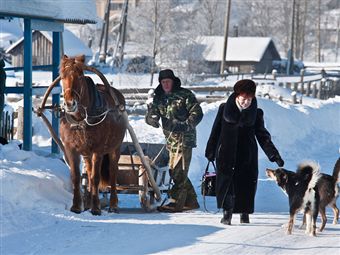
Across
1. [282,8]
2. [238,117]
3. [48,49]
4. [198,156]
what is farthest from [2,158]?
[282,8]

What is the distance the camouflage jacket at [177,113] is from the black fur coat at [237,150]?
46.3 inches

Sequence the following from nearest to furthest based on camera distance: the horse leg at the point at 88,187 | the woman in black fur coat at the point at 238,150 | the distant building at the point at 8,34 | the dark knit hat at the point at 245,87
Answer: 1. the dark knit hat at the point at 245,87
2. the woman in black fur coat at the point at 238,150
3. the horse leg at the point at 88,187
4. the distant building at the point at 8,34

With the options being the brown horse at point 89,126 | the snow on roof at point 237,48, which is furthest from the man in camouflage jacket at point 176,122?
the snow on roof at point 237,48

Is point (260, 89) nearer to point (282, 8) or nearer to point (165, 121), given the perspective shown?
point (165, 121)

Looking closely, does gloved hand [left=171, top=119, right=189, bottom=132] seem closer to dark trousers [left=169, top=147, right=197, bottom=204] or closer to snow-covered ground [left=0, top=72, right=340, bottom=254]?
dark trousers [left=169, top=147, right=197, bottom=204]

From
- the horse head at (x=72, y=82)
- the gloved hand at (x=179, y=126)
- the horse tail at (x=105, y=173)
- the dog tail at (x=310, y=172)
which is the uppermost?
the horse head at (x=72, y=82)

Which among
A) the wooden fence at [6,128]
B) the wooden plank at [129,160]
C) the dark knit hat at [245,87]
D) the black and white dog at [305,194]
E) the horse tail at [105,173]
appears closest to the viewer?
the black and white dog at [305,194]

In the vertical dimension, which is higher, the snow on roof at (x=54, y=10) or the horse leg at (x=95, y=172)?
the snow on roof at (x=54, y=10)

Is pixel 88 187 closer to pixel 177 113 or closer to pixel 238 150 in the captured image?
pixel 177 113

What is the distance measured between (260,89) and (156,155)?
29.3 metres

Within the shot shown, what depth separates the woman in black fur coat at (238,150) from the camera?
10.7 metres

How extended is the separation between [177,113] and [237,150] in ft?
5.12

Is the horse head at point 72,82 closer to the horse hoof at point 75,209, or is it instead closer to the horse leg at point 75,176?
the horse leg at point 75,176

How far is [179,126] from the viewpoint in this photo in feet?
40.0
